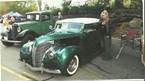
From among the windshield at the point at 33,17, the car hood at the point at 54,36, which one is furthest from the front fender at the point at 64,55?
the windshield at the point at 33,17

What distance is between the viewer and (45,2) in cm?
212

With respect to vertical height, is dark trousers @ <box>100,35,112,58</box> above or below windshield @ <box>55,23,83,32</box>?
below

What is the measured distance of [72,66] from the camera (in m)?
2.10

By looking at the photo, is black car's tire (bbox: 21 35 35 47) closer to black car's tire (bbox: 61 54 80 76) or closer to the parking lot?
the parking lot

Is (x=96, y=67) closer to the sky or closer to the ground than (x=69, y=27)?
closer to the ground

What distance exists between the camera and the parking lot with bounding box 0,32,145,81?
2.12 metres

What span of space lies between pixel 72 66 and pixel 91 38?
0.93ft

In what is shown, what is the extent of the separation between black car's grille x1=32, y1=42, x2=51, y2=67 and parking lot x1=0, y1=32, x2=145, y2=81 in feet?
0.28

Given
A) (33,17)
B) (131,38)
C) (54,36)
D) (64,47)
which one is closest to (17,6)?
(33,17)

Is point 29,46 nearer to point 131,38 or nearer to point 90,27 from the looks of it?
point 90,27

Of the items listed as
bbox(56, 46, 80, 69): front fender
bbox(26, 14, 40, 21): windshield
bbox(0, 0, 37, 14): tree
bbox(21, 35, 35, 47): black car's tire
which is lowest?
bbox(56, 46, 80, 69): front fender

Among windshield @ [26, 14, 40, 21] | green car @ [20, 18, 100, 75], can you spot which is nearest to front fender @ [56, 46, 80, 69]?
green car @ [20, 18, 100, 75]

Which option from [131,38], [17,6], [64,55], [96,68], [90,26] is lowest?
[96,68]

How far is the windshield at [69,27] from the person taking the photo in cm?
215
